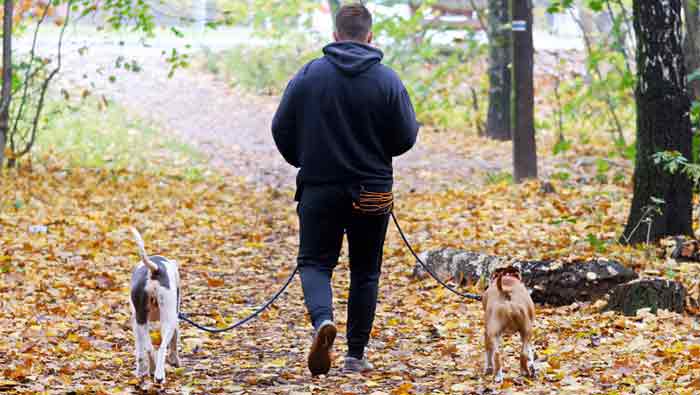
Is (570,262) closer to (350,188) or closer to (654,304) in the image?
(654,304)

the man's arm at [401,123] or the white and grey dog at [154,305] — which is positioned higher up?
the man's arm at [401,123]

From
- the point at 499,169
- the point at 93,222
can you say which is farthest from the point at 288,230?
the point at 499,169

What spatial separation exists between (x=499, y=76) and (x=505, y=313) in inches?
543

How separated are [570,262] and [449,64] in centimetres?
1126

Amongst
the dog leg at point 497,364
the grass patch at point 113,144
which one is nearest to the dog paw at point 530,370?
the dog leg at point 497,364

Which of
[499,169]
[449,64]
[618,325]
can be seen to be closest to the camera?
[618,325]

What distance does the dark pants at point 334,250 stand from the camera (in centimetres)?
510

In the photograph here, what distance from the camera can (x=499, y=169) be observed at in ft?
49.6

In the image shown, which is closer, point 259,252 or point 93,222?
point 259,252

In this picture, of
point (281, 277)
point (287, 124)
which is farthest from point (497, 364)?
point (281, 277)

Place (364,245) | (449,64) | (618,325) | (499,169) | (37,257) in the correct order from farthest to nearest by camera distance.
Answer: (449,64), (499,169), (37,257), (618,325), (364,245)

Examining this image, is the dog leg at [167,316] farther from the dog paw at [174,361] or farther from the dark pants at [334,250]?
the dark pants at [334,250]

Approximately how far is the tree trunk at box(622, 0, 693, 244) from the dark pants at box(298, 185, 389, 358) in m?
3.57

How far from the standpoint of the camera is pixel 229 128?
22031 mm
